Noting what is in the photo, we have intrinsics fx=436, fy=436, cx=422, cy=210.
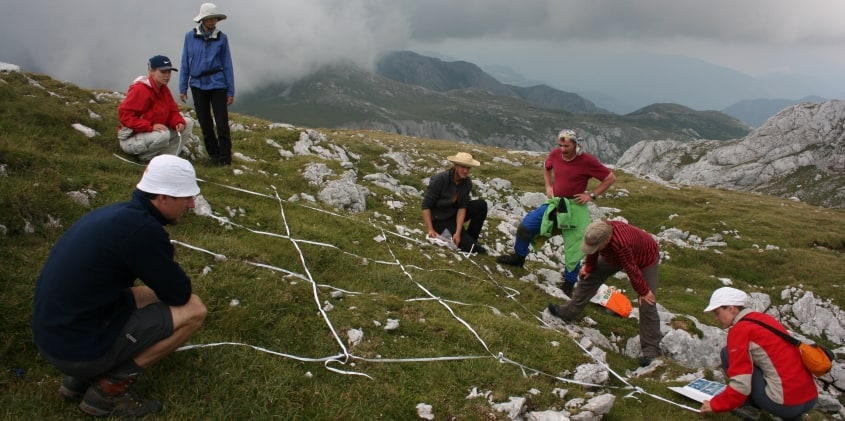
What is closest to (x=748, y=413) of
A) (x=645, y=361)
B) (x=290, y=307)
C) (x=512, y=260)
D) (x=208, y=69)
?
(x=645, y=361)

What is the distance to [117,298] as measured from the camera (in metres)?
4.76

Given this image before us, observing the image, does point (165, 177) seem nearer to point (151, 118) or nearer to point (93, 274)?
point (93, 274)

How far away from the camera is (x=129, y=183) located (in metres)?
10.4

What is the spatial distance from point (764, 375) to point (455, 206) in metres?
8.23

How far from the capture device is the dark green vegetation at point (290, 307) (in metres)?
5.67

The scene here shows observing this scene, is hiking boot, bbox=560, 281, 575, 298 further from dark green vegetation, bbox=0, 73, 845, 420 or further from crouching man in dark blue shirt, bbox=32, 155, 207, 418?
crouching man in dark blue shirt, bbox=32, 155, 207, 418

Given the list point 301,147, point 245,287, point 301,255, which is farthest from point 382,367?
point 301,147

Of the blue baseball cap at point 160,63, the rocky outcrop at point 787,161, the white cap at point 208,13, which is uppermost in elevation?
the white cap at point 208,13

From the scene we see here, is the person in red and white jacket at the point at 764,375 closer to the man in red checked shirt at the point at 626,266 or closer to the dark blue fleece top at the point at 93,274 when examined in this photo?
the man in red checked shirt at the point at 626,266

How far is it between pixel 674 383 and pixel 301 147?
18.3m

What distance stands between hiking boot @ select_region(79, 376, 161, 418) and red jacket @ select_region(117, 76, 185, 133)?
858cm

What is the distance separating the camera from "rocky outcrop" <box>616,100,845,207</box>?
11194cm

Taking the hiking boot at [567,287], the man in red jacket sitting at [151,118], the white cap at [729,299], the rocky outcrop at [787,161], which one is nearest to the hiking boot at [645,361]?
the white cap at [729,299]

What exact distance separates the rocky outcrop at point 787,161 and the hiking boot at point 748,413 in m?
111
